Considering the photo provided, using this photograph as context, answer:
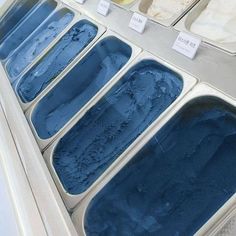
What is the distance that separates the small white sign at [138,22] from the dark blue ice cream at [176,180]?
506mm

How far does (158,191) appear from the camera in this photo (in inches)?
46.3

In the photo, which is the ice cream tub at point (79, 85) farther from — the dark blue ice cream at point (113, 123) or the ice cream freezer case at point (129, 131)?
the dark blue ice cream at point (113, 123)

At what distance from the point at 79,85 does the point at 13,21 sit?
1375 mm

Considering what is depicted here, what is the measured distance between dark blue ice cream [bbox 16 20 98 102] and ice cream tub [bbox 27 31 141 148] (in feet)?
0.39

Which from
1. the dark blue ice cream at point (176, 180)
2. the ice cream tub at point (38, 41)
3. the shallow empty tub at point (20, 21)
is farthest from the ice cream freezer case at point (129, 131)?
the shallow empty tub at point (20, 21)

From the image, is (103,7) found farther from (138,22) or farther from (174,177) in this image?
(174,177)

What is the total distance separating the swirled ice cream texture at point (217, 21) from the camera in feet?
4.74

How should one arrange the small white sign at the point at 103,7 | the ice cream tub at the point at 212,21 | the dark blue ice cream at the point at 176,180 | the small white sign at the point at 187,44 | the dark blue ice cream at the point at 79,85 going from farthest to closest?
the small white sign at the point at 103,7 → the dark blue ice cream at the point at 79,85 → the ice cream tub at the point at 212,21 → the small white sign at the point at 187,44 → the dark blue ice cream at the point at 176,180

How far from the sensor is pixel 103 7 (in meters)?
1.88

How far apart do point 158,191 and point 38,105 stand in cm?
87

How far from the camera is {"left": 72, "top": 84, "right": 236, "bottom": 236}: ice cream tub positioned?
1081 mm

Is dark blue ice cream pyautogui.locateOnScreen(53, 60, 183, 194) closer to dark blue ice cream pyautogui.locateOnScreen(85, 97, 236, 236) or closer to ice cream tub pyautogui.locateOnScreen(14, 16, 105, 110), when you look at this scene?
dark blue ice cream pyautogui.locateOnScreen(85, 97, 236, 236)

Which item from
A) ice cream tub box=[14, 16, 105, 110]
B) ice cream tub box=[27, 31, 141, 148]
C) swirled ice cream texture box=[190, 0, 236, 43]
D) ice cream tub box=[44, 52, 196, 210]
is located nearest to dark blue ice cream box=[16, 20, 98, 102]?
ice cream tub box=[14, 16, 105, 110]

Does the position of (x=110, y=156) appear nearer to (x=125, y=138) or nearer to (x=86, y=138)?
(x=125, y=138)
